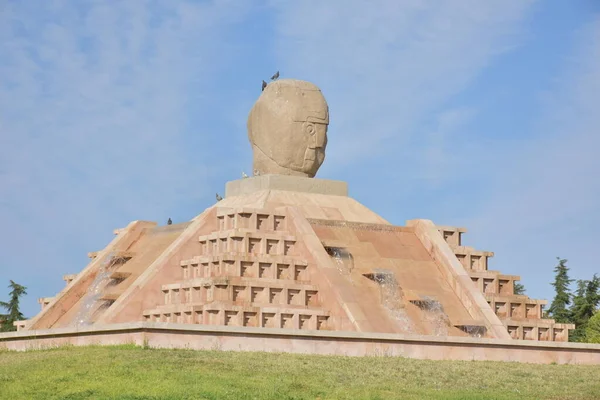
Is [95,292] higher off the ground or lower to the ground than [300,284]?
lower

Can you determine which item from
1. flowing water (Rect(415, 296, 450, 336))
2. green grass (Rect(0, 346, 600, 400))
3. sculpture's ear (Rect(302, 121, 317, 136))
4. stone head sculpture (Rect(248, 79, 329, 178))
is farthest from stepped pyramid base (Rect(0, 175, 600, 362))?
green grass (Rect(0, 346, 600, 400))

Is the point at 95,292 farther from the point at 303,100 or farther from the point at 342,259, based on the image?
the point at 303,100

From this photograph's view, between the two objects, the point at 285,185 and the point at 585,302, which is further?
the point at 585,302

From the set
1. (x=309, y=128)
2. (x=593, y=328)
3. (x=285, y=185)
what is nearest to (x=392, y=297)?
(x=285, y=185)

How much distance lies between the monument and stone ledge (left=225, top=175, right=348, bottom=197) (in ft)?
0.12

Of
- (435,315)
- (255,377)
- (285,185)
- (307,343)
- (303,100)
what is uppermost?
(303,100)

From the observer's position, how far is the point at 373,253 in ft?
96.8

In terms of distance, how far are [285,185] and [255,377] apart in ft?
37.7

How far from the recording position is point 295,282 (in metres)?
27.5

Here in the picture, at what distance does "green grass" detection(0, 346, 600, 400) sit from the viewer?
1920 centimetres

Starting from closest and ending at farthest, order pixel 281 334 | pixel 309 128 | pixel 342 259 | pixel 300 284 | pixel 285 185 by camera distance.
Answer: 1. pixel 281 334
2. pixel 300 284
3. pixel 342 259
4. pixel 285 185
5. pixel 309 128

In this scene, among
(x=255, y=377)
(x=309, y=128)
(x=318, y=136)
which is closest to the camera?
(x=255, y=377)

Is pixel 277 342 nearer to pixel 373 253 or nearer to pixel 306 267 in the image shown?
pixel 306 267

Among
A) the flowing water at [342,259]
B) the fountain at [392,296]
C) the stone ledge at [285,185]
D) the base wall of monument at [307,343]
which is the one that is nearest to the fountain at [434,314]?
the fountain at [392,296]
